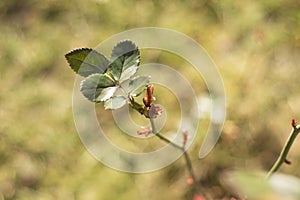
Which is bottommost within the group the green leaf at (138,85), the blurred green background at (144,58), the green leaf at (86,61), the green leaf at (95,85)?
the green leaf at (95,85)

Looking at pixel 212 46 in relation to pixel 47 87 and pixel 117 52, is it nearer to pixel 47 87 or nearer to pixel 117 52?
pixel 47 87

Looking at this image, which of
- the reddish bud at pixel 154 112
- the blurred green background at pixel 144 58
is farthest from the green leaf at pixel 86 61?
the blurred green background at pixel 144 58

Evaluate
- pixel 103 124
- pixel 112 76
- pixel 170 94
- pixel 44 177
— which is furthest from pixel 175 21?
pixel 112 76

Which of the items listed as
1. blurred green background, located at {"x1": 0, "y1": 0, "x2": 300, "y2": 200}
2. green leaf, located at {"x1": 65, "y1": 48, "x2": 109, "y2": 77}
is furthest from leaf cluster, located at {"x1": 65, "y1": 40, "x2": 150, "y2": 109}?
blurred green background, located at {"x1": 0, "y1": 0, "x2": 300, "y2": 200}

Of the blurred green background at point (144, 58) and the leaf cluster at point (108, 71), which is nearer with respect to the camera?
the leaf cluster at point (108, 71)

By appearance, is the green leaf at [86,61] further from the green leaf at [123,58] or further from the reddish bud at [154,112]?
the reddish bud at [154,112]

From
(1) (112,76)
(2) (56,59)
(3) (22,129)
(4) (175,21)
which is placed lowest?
(1) (112,76)

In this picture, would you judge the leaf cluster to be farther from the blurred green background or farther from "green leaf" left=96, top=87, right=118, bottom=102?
the blurred green background
